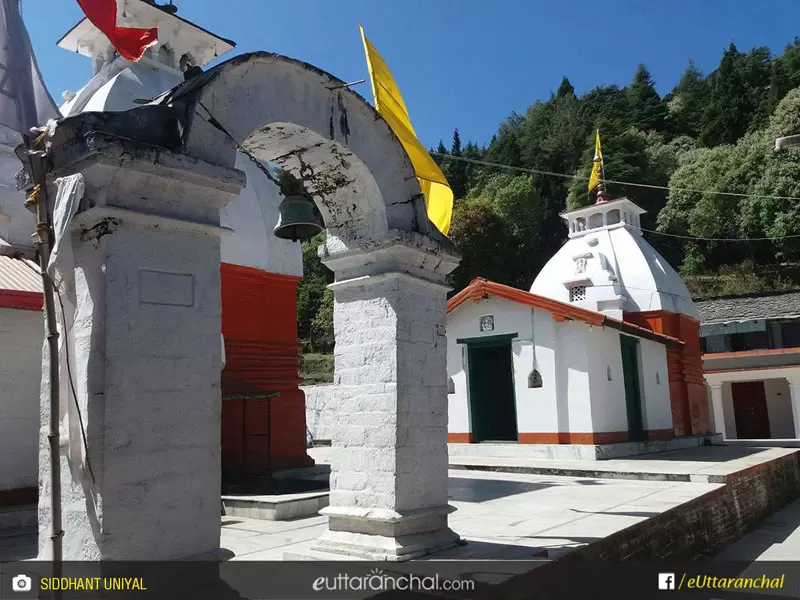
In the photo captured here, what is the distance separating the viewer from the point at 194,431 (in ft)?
11.6

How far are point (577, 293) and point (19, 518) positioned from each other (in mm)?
15684

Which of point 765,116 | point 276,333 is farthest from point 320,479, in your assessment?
point 765,116

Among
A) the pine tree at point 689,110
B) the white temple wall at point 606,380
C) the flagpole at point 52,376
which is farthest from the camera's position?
the pine tree at point 689,110

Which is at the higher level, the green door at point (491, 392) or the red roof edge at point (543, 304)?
the red roof edge at point (543, 304)

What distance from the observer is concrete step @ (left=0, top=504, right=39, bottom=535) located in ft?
23.8

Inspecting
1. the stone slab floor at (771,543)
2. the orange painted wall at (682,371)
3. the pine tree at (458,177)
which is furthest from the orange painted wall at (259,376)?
the pine tree at (458,177)

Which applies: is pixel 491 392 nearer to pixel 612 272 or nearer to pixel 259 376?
pixel 612 272

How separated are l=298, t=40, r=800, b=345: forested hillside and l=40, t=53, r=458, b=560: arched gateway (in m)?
25.1

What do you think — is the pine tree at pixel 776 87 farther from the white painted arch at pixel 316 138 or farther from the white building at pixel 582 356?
the white painted arch at pixel 316 138

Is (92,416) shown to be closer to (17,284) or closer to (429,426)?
(429,426)

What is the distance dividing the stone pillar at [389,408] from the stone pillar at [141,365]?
5.23 feet

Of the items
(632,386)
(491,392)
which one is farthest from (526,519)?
(632,386)

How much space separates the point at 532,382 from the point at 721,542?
6.12 m

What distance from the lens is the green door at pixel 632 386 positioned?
1611cm
